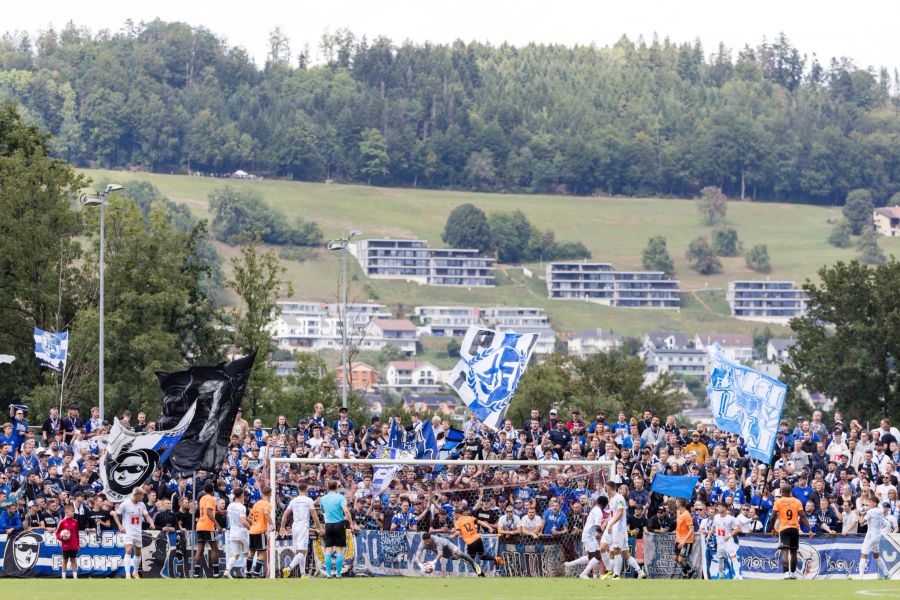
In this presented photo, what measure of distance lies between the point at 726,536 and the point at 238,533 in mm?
8923

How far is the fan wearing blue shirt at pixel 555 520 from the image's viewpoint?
30891 millimetres

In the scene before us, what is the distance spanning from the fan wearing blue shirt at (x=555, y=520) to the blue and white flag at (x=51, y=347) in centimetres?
2075

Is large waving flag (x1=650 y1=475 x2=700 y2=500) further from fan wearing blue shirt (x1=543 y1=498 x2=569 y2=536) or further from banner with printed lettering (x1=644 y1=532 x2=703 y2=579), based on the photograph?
fan wearing blue shirt (x1=543 y1=498 x2=569 y2=536)

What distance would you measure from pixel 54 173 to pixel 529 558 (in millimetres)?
40187

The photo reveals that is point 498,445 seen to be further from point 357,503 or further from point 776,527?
point 776,527

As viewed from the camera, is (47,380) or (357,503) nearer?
(357,503)

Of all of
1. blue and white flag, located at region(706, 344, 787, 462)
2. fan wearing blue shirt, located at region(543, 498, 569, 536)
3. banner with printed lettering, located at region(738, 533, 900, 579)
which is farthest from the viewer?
blue and white flag, located at region(706, 344, 787, 462)

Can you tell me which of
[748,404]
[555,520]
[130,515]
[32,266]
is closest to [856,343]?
[32,266]

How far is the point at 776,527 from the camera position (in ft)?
93.4

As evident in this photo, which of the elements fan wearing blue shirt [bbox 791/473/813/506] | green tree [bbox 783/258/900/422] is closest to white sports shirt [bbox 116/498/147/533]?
fan wearing blue shirt [bbox 791/473/813/506]

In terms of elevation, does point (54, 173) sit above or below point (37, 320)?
above

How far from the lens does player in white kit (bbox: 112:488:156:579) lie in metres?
29.5

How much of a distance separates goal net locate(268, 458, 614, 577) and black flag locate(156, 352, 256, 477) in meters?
1.14

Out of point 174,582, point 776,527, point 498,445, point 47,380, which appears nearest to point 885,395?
point 47,380
